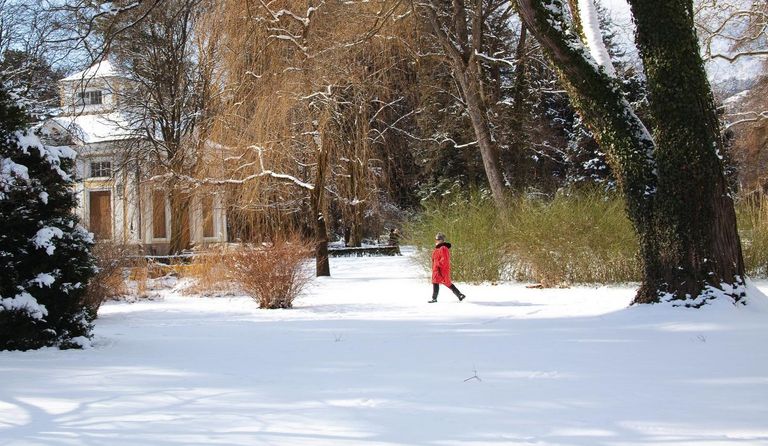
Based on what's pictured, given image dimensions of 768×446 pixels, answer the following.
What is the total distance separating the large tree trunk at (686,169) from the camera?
880cm

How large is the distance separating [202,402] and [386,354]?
231cm

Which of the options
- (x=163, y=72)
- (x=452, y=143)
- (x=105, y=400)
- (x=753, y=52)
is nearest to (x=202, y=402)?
(x=105, y=400)

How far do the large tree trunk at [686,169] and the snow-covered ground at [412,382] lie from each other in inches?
22.5

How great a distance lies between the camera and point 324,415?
14.9 ft

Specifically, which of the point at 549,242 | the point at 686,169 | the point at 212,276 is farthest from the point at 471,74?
the point at 686,169

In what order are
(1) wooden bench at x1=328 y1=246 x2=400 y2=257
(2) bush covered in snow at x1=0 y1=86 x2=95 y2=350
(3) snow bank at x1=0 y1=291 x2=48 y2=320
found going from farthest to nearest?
(1) wooden bench at x1=328 y1=246 x2=400 y2=257 → (2) bush covered in snow at x1=0 y1=86 x2=95 y2=350 → (3) snow bank at x1=0 y1=291 x2=48 y2=320

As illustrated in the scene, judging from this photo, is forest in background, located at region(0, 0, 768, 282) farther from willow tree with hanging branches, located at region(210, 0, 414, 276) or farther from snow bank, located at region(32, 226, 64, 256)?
snow bank, located at region(32, 226, 64, 256)

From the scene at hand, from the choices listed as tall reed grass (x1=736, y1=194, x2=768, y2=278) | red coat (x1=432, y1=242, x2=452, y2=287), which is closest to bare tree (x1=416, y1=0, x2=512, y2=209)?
red coat (x1=432, y1=242, x2=452, y2=287)

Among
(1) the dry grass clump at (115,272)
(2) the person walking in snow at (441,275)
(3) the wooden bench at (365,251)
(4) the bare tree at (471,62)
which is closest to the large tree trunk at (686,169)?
(2) the person walking in snow at (441,275)

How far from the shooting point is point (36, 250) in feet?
24.9

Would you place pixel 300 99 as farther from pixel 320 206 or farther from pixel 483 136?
pixel 483 136

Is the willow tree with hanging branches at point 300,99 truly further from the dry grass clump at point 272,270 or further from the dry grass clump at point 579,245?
the dry grass clump at point 579,245

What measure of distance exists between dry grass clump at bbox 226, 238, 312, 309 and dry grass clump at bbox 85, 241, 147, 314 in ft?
Result: 7.55

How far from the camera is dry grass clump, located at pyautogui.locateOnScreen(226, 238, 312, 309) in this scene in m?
11.9
